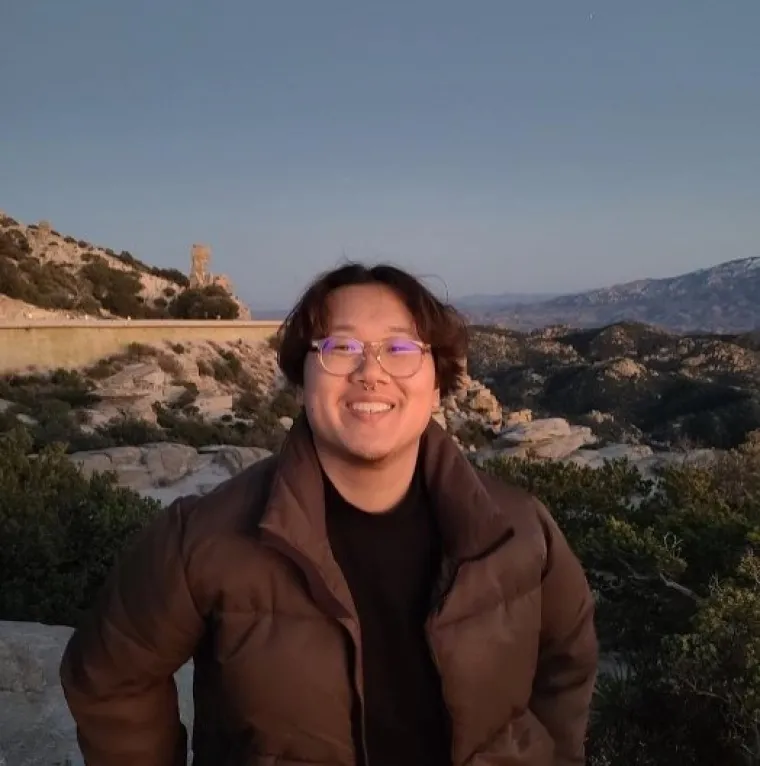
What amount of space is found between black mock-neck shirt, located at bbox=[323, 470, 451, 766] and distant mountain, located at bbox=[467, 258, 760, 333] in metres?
105

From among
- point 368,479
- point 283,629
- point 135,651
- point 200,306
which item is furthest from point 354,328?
point 200,306

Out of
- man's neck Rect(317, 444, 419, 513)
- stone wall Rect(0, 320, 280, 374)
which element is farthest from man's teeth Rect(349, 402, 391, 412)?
stone wall Rect(0, 320, 280, 374)

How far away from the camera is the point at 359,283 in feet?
5.45

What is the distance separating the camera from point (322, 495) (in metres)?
1.56

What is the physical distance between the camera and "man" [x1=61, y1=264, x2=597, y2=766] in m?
1.47

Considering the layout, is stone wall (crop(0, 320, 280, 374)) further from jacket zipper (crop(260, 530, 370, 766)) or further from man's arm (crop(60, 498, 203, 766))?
jacket zipper (crop(260, 530, 370, 766))

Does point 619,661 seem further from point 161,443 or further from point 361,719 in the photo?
point 161,443

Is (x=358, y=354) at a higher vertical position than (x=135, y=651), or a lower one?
higher

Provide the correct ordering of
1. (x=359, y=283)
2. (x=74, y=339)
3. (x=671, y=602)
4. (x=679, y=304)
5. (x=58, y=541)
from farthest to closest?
(x=679, y=304) < (x=74, y=339) < (x=58, y=541) < (x=671, y=602) < (x=359, y=283)

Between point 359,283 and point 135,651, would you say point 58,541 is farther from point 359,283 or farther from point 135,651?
point 359,283

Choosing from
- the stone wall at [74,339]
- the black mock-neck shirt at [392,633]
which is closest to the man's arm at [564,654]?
the black mock-neck shirt at [392,633]

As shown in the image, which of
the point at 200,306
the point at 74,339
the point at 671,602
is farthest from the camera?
the point at 200,306

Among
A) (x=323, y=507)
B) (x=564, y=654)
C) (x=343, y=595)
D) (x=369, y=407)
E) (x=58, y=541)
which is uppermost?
(x=369, y=407)

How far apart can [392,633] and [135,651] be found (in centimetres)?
54
